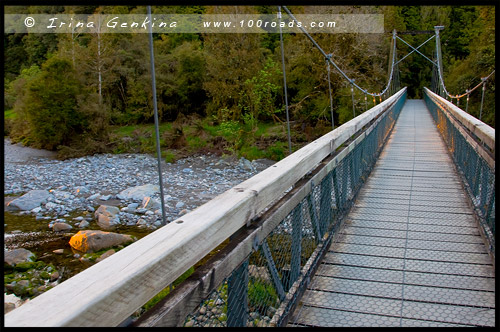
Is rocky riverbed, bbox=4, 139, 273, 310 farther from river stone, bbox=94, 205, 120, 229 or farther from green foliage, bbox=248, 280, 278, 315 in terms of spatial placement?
green foliage, bbox=248, 280, 278, 315

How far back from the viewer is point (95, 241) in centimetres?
791

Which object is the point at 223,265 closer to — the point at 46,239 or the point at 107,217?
the point at 46,239

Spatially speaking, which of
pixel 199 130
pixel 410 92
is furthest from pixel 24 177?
pixel 410 92

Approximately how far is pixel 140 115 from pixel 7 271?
2091 cm

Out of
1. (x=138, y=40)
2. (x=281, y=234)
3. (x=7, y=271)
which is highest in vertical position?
(x=138, y=40)

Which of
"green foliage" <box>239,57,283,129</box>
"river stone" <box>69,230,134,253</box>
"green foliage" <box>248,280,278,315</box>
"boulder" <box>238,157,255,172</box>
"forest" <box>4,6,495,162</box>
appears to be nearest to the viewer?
"green foliage" <box>248,280,278,315</box>

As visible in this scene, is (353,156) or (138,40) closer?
(353,156)

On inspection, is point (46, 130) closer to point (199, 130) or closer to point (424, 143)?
point (199, 130)

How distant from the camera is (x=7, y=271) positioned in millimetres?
7012

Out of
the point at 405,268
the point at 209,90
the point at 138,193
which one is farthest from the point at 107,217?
the point at 209,90

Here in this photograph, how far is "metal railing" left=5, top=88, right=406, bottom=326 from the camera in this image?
0.66 metres

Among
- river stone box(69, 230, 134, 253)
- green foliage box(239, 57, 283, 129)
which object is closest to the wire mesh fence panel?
river stone box(69, 230, 134, 253)

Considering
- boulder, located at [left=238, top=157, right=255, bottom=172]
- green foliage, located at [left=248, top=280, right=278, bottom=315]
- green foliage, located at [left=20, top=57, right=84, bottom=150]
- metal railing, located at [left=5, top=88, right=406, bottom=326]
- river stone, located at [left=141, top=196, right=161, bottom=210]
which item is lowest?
river stone, located at [left=141, top=196, right=161, bottom=210]

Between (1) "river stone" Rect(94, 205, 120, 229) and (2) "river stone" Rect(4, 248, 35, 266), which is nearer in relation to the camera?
(2) "river stone" Rect(4, 248, 35, 266)
